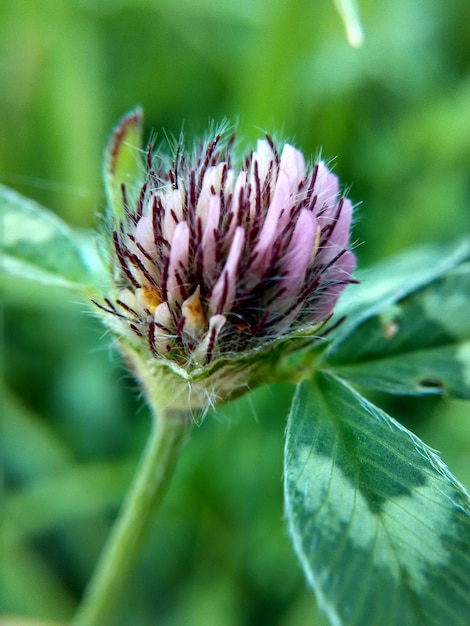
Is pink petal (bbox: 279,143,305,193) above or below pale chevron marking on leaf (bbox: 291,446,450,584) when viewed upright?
above

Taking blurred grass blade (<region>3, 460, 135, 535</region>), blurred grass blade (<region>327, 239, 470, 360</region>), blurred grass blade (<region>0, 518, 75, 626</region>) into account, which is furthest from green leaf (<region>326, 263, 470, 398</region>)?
blurred grass blade (<region>0, 518, 75, 626</region>)

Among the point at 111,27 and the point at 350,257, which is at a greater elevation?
the point at 111,27

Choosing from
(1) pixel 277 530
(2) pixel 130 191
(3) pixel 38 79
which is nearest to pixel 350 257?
(2) pixel 130 191

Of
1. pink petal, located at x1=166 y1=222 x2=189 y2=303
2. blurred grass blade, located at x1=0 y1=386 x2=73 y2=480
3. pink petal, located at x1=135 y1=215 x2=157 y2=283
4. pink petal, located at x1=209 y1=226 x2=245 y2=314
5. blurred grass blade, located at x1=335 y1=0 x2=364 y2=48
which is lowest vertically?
pink petal, located at x1=209 y1=226 x2=245 y2=314

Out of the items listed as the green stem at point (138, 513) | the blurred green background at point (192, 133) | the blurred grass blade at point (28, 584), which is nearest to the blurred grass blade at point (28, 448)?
the blurred green background at point (192, 133)

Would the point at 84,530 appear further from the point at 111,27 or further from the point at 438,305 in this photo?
the point at 111,27

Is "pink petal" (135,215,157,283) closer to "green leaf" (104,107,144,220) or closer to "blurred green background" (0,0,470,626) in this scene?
"green leaf" (104,107,144,220)

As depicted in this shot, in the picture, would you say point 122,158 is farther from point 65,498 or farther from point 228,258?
point 65,498

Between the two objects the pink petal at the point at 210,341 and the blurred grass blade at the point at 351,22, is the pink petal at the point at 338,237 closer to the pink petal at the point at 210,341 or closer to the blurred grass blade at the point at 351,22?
the pink petal at the point at 210,341
